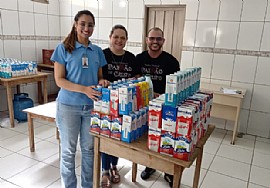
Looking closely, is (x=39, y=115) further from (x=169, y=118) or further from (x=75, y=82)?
(x=169, y=118)

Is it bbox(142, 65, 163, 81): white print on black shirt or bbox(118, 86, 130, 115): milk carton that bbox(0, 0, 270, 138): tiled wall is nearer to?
bbox(142, 65, 163, 81): white print on black shirt

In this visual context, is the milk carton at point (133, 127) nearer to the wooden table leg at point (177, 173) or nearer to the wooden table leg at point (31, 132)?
the wooden table leg at point (177, 173)

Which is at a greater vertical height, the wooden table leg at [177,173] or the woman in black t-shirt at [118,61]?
the woman in black t-shirt at [118,61]

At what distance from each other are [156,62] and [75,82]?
73cm

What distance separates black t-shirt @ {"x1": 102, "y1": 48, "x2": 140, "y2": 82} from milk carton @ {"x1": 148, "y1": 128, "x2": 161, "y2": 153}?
0.79 metres

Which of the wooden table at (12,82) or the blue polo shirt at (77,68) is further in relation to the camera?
the wooden table at (12,82)

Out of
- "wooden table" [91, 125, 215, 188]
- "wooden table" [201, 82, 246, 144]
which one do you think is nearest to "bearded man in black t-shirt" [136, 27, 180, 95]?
"wooden table" [91, 125, 215, 188]

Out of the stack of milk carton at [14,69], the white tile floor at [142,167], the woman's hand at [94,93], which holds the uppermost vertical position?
the woman's hand at [94,93]

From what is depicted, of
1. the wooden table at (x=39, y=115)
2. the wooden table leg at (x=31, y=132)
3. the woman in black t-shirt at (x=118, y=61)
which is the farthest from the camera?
the wooden table leg at (x=31, y=132)

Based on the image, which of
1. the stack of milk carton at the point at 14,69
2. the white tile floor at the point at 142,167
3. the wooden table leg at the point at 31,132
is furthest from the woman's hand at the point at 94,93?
the stack of milk carton at the point at 14,69

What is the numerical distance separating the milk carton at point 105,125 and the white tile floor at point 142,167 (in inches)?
36.1

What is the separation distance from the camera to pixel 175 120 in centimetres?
119

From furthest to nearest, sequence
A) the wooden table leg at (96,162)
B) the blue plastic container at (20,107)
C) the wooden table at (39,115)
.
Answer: the blue plastic container at (20,107)
the wooden table at (39,115)
the wooden table leg at (96,162)

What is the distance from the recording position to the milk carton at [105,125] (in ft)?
4.56
